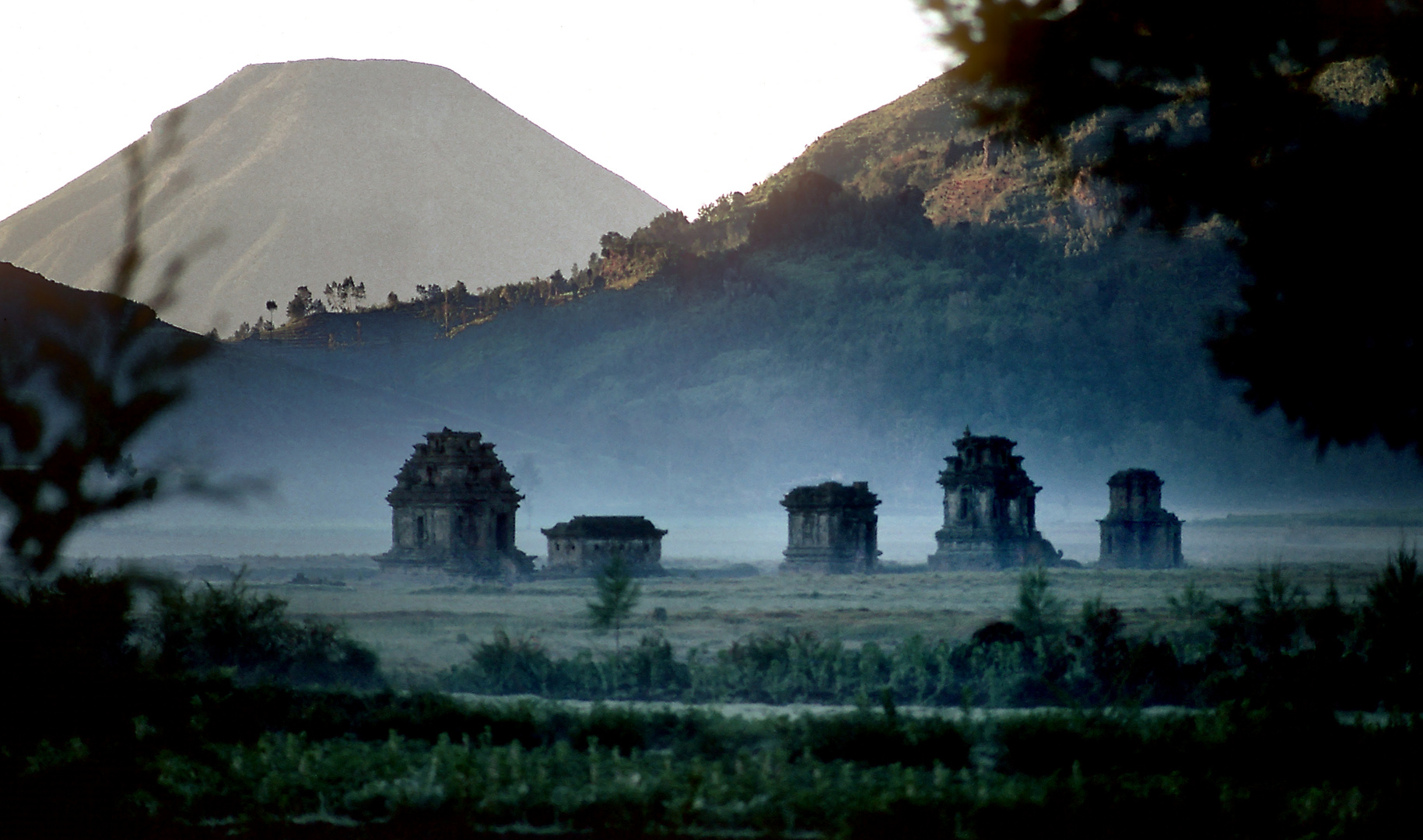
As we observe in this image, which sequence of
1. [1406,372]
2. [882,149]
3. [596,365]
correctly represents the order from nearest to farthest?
[1406,372]
[596,365]
[882,149]

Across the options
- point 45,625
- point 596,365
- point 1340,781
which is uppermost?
point 596,365

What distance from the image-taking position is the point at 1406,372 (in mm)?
14562

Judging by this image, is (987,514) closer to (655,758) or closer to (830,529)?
(830,529)

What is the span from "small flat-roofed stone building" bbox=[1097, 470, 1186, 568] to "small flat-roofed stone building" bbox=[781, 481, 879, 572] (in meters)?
12.1

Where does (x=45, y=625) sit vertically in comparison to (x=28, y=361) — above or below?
below

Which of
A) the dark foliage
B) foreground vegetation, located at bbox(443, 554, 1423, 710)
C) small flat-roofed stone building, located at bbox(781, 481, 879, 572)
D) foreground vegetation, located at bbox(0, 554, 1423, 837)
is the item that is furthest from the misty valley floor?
foreground vegetation, located at bbox(0, 554, 1423, 837)

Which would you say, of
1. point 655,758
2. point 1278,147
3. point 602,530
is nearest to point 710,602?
point 602,530

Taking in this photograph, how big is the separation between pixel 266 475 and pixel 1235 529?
222 ft

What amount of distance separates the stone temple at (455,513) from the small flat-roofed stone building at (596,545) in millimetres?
1399

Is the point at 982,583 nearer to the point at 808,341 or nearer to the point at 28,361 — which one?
the point at 28,361

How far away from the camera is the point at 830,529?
188 ft

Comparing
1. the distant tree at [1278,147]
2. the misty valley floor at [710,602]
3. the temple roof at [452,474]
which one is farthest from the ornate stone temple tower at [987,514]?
the distant tree at [1278,147]

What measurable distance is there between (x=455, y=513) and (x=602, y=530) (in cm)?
545

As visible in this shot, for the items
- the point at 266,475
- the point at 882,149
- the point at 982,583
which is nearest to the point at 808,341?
the point at 882,149
